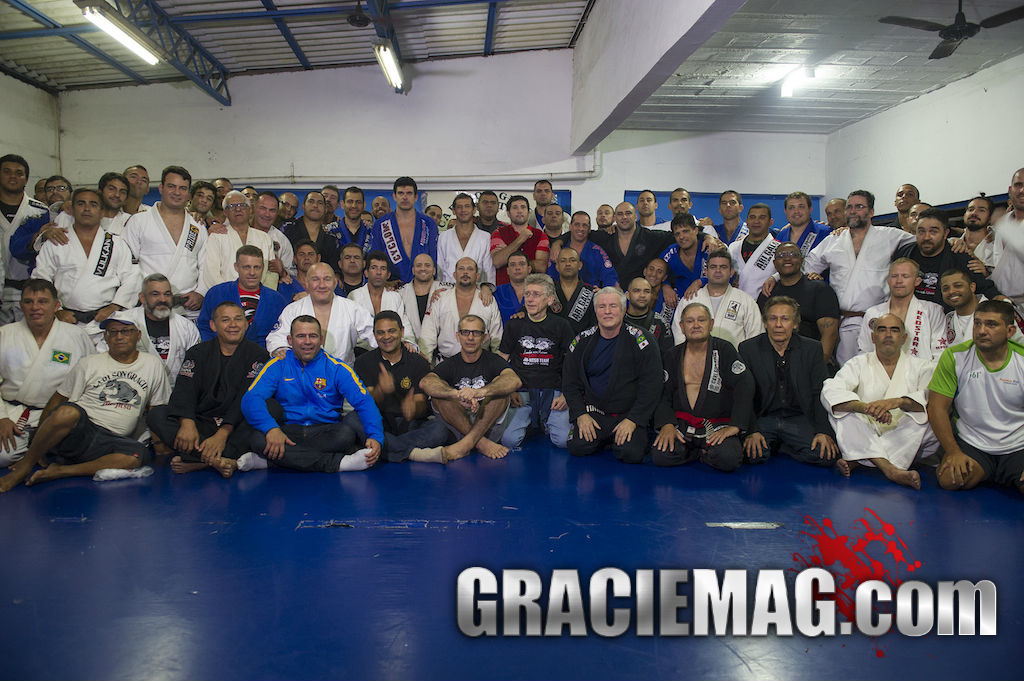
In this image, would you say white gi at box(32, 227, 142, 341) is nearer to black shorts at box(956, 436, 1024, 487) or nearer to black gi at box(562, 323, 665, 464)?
black gi at box(562, 323, 665, 464)

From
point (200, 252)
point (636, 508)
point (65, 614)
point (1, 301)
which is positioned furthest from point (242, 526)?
point (1, 301)

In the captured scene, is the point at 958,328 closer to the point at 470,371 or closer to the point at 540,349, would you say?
the point at 540,349

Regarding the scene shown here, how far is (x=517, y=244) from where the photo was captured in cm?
590

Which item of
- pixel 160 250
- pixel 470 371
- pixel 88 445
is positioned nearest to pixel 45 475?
pixel 88 445

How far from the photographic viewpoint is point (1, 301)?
5062 millimetres

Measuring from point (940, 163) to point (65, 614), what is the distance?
10332 millimetres

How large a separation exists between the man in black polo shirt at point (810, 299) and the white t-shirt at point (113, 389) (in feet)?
16.3

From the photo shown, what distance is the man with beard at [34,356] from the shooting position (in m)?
4.10

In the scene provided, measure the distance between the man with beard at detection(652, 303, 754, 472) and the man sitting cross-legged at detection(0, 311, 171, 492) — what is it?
11.8ft

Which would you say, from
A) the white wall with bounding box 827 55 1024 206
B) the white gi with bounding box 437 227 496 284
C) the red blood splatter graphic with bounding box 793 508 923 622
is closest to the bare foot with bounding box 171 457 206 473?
the white gi with bounding box 437 227 496 284

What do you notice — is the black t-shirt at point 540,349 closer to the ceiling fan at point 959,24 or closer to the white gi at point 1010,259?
the white gi at point 1010,259

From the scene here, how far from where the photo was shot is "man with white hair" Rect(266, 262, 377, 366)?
4738 mm

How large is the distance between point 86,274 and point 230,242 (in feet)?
3.59

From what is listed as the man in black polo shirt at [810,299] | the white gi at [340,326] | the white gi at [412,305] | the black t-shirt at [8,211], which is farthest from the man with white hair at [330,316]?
the man in black polo shirt at [810,299]
